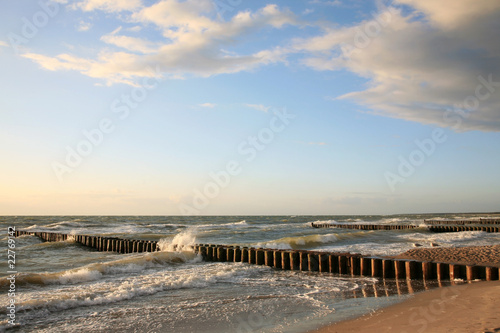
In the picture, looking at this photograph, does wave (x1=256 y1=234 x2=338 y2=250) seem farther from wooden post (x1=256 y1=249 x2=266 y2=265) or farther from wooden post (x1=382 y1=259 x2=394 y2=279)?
wooden post (x1=382 y1=259 x2=394 y2=279)

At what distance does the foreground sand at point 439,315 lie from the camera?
5.11 metres

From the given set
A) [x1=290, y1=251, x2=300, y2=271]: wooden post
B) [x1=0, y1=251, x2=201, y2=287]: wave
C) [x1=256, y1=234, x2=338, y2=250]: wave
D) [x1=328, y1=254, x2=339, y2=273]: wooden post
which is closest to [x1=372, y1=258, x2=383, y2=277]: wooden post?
[x1=328, y1=254, x2=339, y2=273]: wooden post

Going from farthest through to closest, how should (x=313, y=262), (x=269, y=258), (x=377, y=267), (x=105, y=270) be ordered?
(x=269, y=258)
(x=313, y=262)
(x=105, y=270)
(x=377, y=267)

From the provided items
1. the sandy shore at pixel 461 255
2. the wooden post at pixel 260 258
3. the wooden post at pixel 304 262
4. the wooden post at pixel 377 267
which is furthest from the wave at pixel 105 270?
the sandy shore at pixel 461 255

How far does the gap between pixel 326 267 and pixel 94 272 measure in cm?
633

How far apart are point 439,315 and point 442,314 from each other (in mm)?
94

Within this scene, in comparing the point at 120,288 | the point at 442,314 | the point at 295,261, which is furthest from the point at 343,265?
the point at 120,288

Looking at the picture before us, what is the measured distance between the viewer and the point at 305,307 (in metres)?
6.82

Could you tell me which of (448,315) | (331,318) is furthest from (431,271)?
(331,318)

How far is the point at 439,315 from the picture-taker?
580 centimetres

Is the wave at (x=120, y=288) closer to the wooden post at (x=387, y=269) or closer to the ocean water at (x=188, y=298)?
the ocean water at (x=188, y=298)

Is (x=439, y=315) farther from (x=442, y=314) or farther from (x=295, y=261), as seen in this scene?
(x=295, y=261)

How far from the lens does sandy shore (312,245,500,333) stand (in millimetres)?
5137

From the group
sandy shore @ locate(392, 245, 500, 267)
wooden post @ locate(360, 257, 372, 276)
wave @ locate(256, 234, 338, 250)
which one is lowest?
wave @ locate(256, 234, 338, 250)
